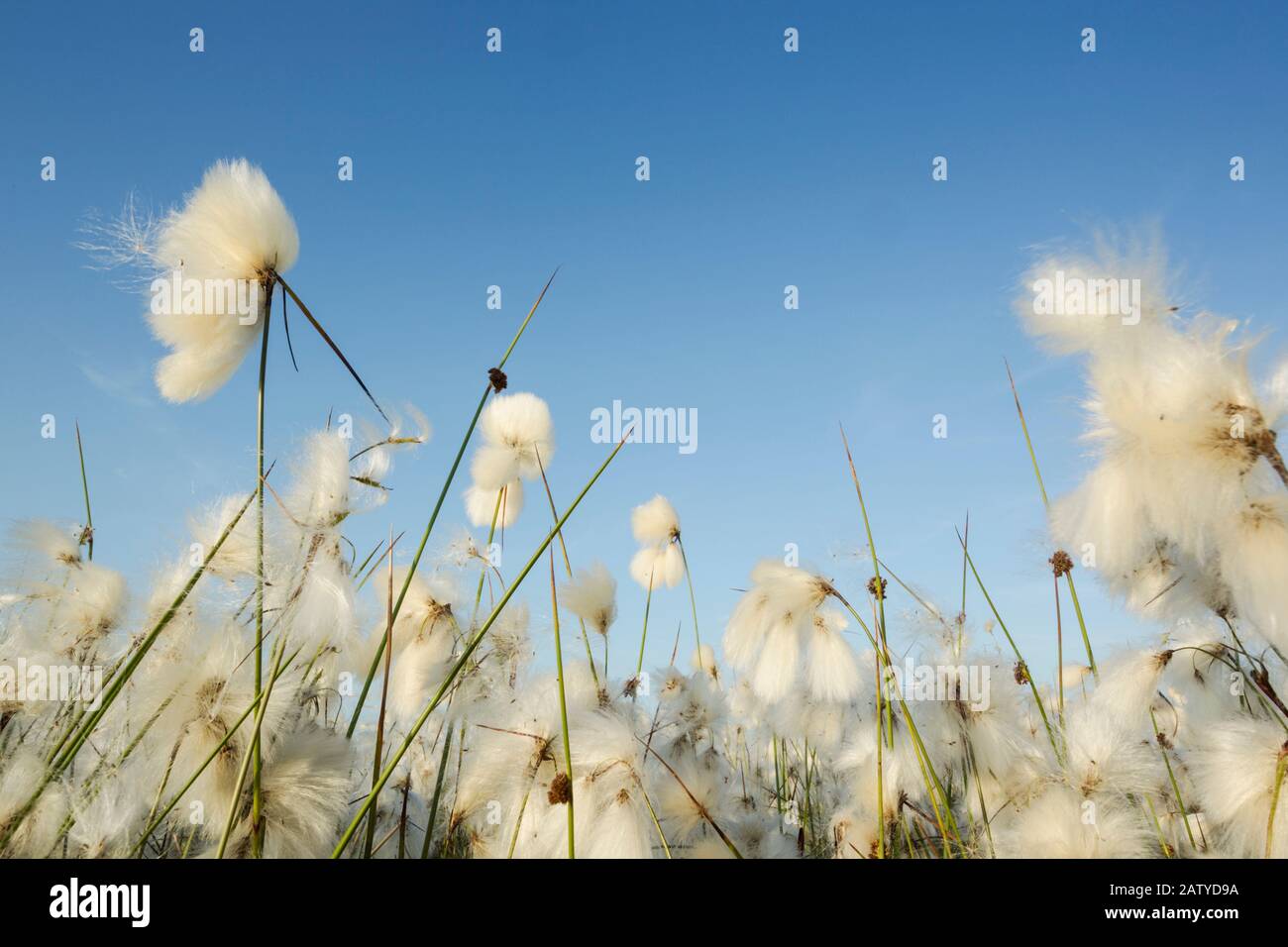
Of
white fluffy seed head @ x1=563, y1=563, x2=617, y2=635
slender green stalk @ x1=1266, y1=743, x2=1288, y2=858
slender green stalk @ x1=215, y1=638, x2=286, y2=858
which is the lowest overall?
slender green stalk @ x1=1266, y1=743, x2=1288, y2=858

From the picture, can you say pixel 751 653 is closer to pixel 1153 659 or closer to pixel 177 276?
pixel 1153 659

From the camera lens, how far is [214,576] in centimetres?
184

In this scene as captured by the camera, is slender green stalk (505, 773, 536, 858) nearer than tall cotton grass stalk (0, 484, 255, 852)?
No

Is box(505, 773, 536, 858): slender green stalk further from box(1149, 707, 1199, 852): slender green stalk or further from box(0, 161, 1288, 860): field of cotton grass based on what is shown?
box(1149, 707, 1199, 852): slender green stalk

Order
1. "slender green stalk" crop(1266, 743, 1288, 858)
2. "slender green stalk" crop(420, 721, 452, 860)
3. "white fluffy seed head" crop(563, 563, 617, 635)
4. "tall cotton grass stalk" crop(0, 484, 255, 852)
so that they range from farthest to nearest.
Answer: "white fluffy seed head" crop(563, 563, 617, 635), "slender green stalk" crop(420, 721, 452, 860), "slender green stalk" crop(1266, 743, 1288, 858), "tall cotton grass stalk" crop(0, 484, 255, 852)

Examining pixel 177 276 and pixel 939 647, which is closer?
pixel 177 276

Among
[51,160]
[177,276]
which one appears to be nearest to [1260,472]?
[177,276]

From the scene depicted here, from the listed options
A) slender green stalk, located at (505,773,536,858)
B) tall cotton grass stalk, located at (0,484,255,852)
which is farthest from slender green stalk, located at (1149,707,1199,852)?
tall cotton grass stalk, located at (0,484,255,852)

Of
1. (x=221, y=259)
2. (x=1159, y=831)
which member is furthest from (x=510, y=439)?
(x=1159, y=831)

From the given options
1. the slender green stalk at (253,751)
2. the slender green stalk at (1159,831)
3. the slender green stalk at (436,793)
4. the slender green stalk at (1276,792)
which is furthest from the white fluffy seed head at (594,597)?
the slender green stalk at (1276,792)

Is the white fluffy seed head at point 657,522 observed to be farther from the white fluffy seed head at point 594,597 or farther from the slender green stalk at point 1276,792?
the slender green stalk at point 1276,792

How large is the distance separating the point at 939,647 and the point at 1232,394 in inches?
68.5

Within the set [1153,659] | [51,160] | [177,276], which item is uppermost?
[51,160]

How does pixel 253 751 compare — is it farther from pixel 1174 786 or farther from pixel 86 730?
pixel 1174 786
